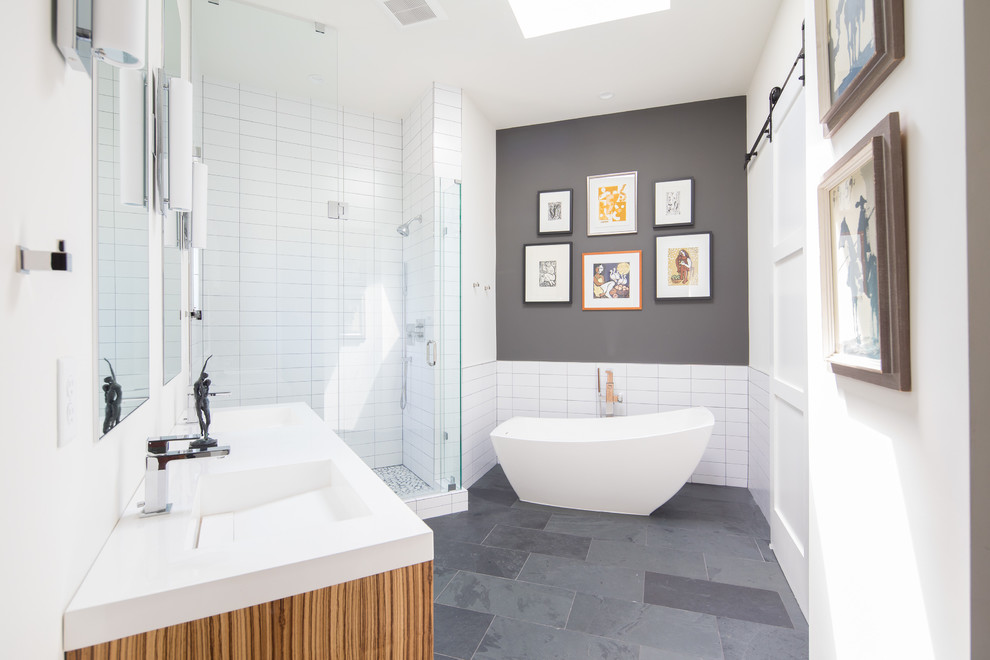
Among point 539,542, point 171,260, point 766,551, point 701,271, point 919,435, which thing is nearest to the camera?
point 919,435

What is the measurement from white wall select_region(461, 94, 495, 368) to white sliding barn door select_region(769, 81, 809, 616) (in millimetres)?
2011

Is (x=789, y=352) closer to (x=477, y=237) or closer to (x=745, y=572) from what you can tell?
(x=745, y=572)

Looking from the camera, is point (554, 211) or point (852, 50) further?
point (554, 211)

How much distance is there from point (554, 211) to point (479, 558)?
111 inches

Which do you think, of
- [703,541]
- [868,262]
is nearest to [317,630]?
[868,262]

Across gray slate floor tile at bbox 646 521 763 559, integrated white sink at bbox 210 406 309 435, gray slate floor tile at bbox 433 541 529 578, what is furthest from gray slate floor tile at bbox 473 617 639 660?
integrated white sink at bbox 210 406 309 435

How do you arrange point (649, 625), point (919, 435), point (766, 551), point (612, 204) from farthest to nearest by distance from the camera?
point (612, 204) → point (766, 551) → point (649, 625) → point (919, 435)

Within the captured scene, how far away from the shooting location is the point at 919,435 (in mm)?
782

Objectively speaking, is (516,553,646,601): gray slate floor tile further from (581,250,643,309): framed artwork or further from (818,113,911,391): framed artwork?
(581,250,643,309): framed artwork

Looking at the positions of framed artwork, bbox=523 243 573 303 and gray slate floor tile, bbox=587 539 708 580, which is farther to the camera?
framed artwork, bbox=523 243 573 303

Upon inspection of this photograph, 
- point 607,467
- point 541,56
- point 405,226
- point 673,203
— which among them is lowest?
point 607,467

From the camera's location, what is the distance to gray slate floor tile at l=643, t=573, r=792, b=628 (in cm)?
214

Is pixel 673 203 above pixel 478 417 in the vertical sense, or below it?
above

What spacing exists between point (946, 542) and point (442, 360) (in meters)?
2.81
